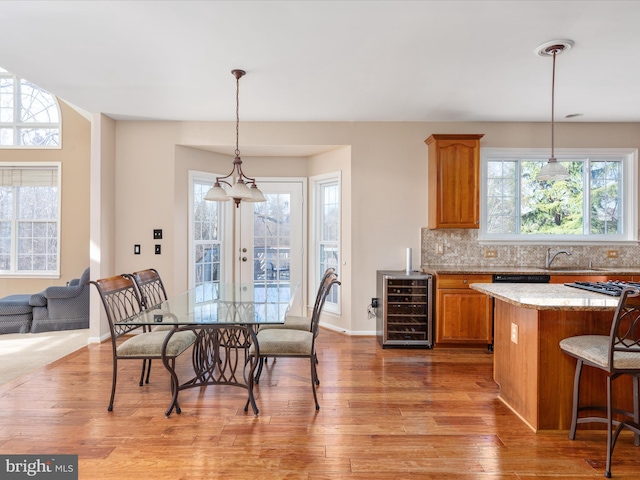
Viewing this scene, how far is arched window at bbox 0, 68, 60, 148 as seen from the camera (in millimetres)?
6129

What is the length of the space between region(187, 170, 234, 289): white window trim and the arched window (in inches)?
120

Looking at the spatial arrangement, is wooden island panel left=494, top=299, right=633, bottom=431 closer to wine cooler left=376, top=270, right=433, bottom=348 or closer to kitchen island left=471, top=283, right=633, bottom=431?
kitchen island left=471, top=283, right=633, bottom=431

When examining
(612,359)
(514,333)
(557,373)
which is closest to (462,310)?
(514,333)

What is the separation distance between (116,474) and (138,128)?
3.79 m

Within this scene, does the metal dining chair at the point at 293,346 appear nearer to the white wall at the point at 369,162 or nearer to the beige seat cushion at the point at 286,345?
the beige seat cushion at the point at 286,345

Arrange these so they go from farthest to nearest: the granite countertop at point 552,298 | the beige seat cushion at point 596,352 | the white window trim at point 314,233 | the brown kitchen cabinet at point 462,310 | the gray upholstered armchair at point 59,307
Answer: the white window trim at point 314,233 < the gray upholstered armchair at point 59,307 < the brown kitchen cabinet at point 462,310 < the granite countertop at point 552,298 < the beige seat cushion at point 596,352

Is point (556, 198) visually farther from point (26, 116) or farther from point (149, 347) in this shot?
point (26, 116)

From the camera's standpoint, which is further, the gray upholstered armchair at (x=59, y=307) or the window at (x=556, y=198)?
the gray upholstered armchair at (x=59, y=307)

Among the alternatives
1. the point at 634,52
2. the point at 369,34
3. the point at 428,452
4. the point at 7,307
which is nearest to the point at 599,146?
the point at 634,52

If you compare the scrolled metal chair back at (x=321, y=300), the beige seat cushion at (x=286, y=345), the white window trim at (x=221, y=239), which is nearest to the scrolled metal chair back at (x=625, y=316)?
the scrolled metal chair back at (x=321, y=300)

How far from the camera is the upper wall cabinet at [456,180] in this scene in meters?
4.15

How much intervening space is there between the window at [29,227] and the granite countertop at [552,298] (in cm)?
659

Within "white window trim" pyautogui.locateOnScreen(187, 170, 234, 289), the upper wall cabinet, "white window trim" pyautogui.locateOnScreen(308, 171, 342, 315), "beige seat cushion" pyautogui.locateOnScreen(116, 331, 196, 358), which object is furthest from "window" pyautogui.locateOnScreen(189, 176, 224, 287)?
the upper wall cabinet

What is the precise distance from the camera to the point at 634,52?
280 centimetres
